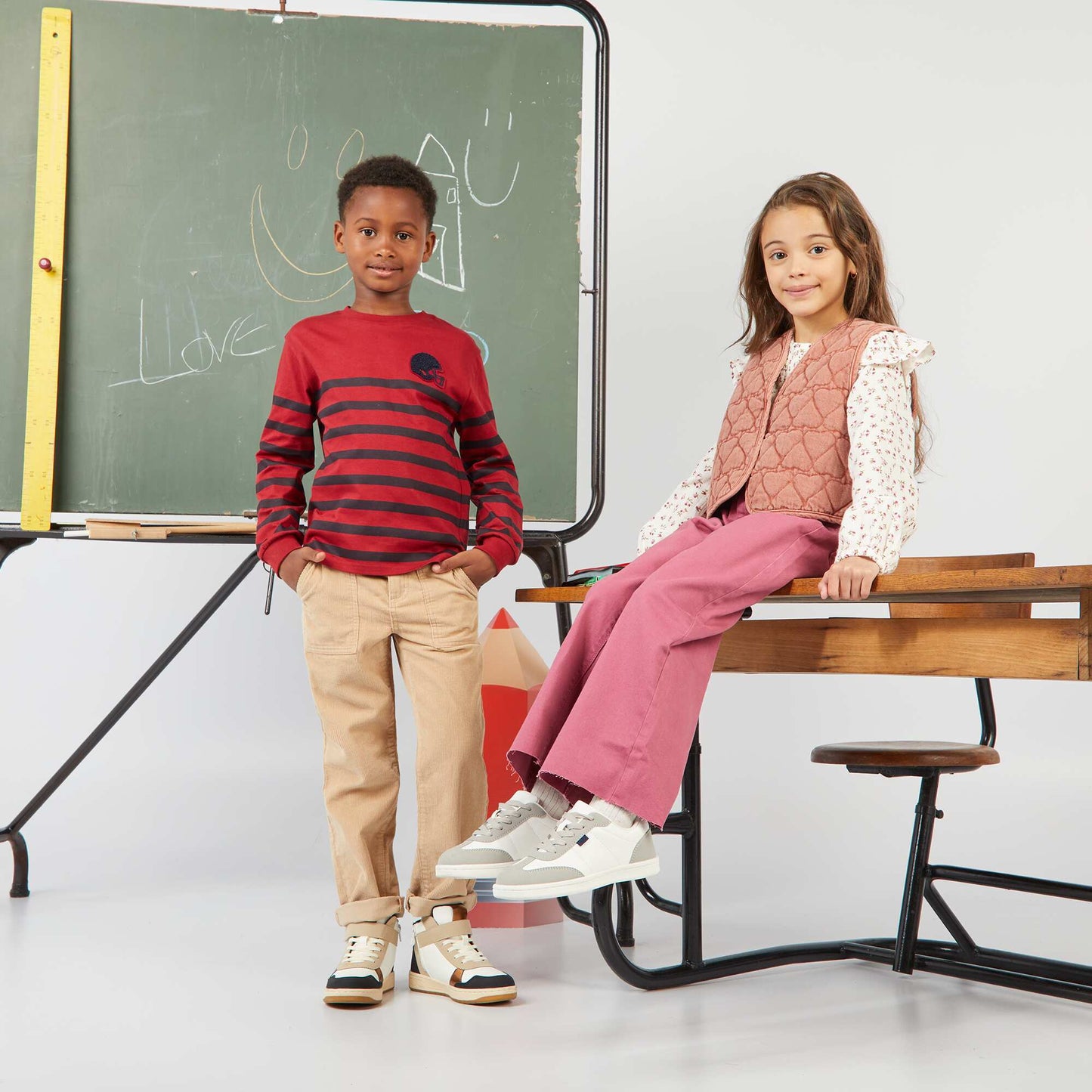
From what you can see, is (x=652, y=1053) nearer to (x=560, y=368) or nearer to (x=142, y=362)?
(x=560, y=368)

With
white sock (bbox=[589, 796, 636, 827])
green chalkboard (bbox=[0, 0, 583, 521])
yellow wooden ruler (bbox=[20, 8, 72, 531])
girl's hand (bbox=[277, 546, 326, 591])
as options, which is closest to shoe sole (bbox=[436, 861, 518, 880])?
white sock (bbox=[589, 796, 636, 827])

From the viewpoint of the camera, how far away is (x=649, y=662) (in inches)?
71.8

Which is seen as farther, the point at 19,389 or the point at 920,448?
the point at 19,389

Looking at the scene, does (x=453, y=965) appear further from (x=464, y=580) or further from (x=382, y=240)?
(x=382, y=240)

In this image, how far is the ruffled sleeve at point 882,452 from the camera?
73.6 inches

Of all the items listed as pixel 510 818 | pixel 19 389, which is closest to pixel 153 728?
pixel 19 389

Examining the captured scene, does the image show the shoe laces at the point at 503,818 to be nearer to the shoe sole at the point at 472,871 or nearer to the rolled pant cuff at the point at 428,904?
the shoe sole at the point at 472,871

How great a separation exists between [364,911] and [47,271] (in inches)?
64.4

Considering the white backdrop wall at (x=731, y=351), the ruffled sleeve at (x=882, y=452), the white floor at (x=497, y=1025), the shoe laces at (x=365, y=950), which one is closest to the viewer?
the white floor at (x=497, y=1025)

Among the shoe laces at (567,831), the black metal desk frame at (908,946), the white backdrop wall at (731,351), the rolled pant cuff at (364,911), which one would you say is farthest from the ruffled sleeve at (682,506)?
the white backdrop wall at (731,351)

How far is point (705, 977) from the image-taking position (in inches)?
81.8

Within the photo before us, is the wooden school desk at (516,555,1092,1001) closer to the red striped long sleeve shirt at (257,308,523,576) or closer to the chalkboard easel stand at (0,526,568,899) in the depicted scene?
the red striped long sleeve shirt at (257,308,523,576)

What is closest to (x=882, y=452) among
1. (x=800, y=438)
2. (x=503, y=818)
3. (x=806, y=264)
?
(x=800, y=438)

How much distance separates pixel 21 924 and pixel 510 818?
47.0 inches
